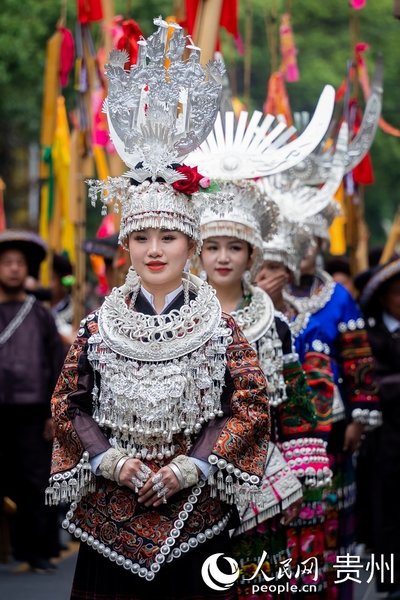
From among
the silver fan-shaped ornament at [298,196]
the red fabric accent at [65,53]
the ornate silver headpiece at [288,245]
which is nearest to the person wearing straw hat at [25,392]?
the red fabric accent at [65,53]

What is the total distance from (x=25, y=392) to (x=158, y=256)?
15.5 feet

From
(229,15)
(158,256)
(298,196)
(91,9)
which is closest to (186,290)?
(158,256)

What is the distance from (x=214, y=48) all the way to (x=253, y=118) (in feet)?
4.85

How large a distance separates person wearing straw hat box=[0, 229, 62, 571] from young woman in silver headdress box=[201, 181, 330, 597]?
3502 mm

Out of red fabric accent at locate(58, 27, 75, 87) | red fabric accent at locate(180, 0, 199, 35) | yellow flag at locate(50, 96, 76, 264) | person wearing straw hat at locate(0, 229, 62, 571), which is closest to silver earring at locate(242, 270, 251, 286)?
red fabric accent at locate(180, 0, 199, 35)

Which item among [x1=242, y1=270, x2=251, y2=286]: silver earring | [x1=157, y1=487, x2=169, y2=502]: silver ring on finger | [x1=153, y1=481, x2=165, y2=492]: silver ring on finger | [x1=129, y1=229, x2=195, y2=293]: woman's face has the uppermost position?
[x1=242, y1=270, x2=251, y2=286]: silver earring

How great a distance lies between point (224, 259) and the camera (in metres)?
6.41

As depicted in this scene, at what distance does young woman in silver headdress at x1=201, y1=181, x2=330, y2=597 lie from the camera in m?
6.18

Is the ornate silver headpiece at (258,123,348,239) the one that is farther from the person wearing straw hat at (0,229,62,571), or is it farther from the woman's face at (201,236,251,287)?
the person wearing straw hat at (0,229,62,571)

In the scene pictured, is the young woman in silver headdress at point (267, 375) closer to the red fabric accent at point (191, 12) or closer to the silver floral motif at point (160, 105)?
the silver floral motif at point (160, 105)

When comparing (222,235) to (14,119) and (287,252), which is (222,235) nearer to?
(287,252)

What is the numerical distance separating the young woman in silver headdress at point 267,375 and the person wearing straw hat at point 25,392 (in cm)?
350

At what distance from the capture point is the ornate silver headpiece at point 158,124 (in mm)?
5254

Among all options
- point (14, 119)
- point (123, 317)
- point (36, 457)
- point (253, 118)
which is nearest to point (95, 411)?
point (123, 317)
